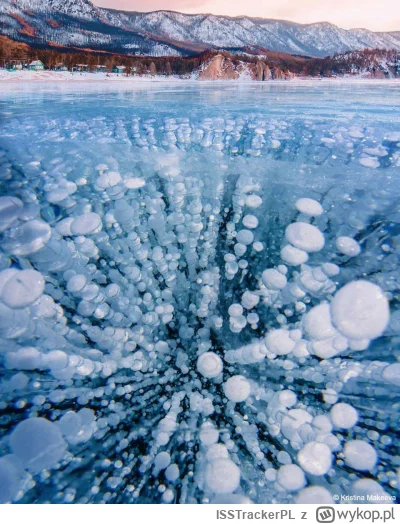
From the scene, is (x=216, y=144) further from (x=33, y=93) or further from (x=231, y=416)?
(x=33, y=93)

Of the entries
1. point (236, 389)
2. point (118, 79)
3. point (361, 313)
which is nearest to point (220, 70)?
point (118, 79)

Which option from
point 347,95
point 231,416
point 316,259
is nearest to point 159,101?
point 347,95

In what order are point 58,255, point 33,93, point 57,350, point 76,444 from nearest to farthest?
point 76,444
point 57,350
point 58,255
point 33,93

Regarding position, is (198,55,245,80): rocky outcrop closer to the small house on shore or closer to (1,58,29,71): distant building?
the small house on shore

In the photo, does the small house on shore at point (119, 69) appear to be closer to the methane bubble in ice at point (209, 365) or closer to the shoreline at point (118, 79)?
the shoreline at point (118, 79)

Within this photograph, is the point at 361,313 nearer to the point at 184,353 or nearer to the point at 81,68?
the point at 184,353

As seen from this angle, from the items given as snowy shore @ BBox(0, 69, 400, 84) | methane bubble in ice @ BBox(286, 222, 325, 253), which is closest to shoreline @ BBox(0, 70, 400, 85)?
snowy shore @ BBox(0, 69, 400, 84)

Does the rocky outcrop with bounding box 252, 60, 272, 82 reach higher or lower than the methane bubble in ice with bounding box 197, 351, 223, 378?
higher

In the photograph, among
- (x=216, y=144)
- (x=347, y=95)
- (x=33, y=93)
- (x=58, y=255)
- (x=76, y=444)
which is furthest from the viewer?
(x=347, y=95)
